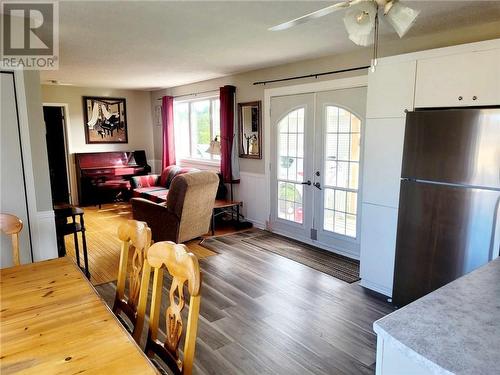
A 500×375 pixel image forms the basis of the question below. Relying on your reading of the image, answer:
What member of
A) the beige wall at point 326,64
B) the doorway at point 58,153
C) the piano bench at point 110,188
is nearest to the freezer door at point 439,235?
the beige wall at point 326,64

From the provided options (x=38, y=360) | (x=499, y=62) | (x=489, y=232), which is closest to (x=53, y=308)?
(x=38, y=360)

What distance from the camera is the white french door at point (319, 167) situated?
4.13m

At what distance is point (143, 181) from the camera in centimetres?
679

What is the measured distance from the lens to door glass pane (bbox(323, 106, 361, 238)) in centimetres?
410

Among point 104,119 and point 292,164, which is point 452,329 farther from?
point 104,119

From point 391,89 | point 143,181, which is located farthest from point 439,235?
point 143,181

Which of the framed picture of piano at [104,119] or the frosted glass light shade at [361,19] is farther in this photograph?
the framed picture of piano at [104,119]

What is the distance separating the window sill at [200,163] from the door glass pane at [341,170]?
251 centimetres

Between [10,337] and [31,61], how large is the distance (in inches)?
98.2

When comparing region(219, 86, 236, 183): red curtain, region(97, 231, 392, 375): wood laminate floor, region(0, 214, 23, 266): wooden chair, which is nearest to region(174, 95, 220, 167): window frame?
region(219, 86, 236, 183): red curtain

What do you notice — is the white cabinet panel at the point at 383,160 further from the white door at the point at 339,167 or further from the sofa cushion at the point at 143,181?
the sofa cushion at the point at 143,181

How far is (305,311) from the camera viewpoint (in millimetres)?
2998

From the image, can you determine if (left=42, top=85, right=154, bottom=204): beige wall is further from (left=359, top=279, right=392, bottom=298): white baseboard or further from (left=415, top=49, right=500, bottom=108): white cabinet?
(left=415, top=49, right=500, bottom=108): white cabinet

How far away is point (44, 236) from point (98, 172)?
4.38 meters
